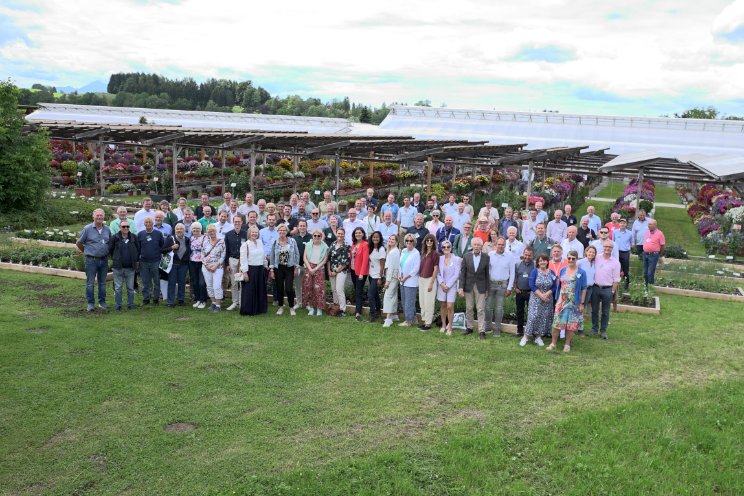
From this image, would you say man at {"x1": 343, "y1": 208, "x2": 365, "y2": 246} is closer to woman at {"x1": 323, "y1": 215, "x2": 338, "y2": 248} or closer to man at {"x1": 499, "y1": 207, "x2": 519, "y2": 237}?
woman at {"x1": 323, "y1": 215, "x2": 338, "y2": 248}

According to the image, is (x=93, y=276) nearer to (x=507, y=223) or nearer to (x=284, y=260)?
(x=284, y=260)

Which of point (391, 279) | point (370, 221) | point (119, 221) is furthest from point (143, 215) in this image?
point (391, 279)

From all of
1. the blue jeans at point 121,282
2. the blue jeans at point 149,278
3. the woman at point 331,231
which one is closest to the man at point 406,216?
the woman at point 331,231

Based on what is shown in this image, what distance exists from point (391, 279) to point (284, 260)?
173 centimetres

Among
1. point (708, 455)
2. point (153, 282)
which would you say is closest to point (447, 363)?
point (708, 455)

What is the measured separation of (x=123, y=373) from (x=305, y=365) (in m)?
2.05

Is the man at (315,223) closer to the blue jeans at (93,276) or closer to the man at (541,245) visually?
the blue jeans at (93,276)

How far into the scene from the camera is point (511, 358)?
7.72 meters

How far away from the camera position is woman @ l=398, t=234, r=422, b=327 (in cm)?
893

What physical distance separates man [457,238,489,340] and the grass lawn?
0.29 metres

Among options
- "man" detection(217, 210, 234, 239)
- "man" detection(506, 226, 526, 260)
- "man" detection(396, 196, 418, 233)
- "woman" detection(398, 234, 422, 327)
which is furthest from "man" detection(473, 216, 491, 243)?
"man" detection(217, 210, 234, 239)

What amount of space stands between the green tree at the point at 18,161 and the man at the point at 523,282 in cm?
1448

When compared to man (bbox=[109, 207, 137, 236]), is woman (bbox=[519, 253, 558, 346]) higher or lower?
lower

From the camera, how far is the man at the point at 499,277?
8.48m
